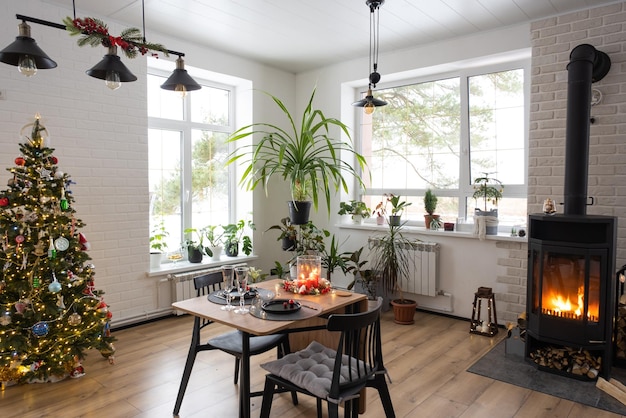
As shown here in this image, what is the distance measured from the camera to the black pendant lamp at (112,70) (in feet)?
7.27

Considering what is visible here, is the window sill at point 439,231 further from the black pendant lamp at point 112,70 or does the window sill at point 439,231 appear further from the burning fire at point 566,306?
the black pendant lamp at point 112,70

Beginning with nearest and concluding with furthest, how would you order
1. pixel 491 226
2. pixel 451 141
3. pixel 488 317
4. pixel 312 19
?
pixel 312 19 → pixel 488 317 → pixel 491 226 → pixel 451 141

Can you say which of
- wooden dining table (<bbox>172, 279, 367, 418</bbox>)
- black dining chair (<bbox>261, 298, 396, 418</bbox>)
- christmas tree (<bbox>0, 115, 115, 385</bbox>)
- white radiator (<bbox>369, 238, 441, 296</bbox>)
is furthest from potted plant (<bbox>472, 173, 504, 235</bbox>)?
christmas tree (<bbox>0, 115, 115, 385</bbox>)

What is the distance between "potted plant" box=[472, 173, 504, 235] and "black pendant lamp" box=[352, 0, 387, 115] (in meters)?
1.41

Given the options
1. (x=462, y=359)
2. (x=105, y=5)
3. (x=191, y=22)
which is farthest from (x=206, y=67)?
(x=462, y=359)

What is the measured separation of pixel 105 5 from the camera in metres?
3.69

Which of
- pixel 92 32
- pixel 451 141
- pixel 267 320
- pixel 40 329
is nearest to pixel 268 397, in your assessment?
pixel 267 320

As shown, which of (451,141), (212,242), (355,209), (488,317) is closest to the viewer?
(488,317)

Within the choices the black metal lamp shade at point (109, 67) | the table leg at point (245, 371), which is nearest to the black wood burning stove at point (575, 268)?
the table leg at point (245, 371)

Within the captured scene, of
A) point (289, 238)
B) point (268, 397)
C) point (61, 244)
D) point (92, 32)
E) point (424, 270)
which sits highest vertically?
point (92, 32)

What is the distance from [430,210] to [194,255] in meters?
2.62

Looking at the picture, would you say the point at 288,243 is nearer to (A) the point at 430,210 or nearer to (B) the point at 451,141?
(A) the point at 430,210

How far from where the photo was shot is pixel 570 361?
324 cm

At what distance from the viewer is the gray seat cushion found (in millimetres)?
2098
